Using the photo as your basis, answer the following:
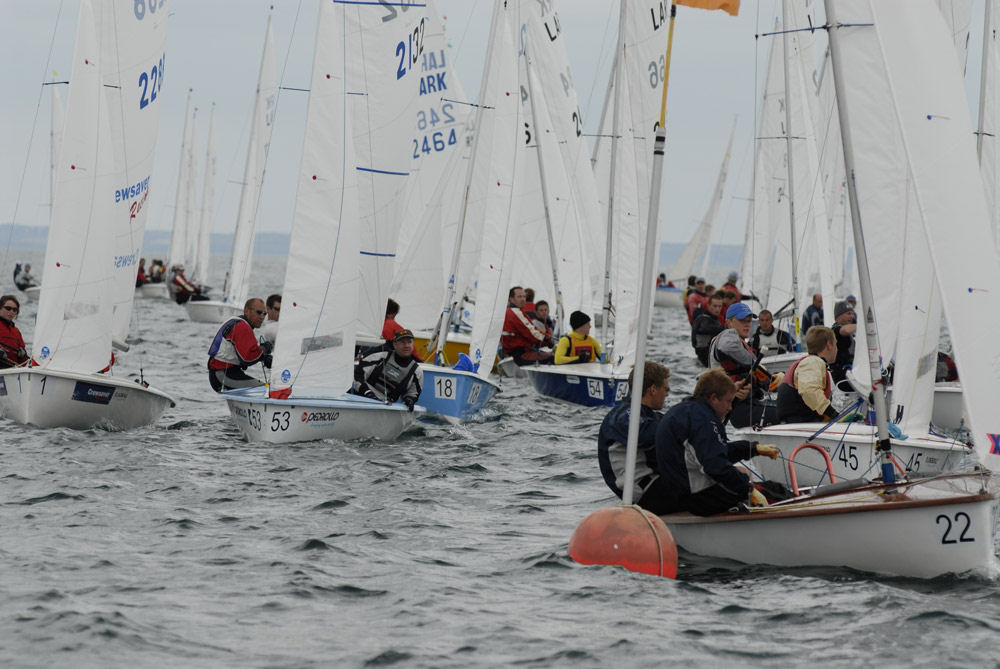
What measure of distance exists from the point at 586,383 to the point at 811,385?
5.90 metres

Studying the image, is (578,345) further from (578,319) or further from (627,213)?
(627,213)

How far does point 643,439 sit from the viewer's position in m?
7.91

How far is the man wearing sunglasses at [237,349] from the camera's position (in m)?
13.0

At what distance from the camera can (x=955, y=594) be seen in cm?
690

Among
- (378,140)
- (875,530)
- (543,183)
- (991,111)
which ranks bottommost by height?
(875,530)

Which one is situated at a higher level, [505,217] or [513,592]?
[505,217]

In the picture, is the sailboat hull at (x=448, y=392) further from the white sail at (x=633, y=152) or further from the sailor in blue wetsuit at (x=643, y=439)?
the sailor in blue wetsuit at (x=643, y=439)

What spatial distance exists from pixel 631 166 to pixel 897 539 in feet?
34.3

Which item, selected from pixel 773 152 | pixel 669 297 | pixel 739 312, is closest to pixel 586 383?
pixel 739 312

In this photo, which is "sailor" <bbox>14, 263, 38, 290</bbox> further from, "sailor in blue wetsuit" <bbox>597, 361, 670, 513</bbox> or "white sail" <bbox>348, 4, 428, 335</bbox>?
"sailor in blue wetsuit" <bbox>597, 361, 670, 513</bbox>

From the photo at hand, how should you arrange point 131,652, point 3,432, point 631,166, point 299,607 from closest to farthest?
point 131,652 < point 299,607 < point 3,432 < point 631,166

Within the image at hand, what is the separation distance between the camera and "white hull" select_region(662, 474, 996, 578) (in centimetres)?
699

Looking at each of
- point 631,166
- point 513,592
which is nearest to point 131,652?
point 513,592

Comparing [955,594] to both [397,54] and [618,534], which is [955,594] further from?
[397,54]
